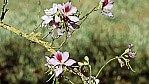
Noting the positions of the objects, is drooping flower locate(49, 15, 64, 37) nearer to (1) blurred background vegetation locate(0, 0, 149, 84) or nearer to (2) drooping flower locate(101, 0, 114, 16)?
(2) drooping flower locate(101, 0, 114, 16)

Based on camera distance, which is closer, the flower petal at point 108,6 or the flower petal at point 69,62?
the flower petal at point 69,62

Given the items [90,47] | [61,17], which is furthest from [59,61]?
[90,47]

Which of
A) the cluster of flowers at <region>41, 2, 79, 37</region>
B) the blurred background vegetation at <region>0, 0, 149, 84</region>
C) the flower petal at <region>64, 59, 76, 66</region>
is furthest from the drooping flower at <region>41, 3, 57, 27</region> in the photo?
the blurred background vegetation at <region>0, 0, 149, 84</region>

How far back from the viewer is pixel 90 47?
211 inches

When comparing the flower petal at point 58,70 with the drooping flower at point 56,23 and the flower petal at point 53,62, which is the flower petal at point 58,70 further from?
the drooping flower at point 56,23

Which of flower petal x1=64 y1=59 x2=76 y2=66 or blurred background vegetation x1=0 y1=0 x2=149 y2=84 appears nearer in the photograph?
flower petal x1=64 y1=59 x2=76 y2=66

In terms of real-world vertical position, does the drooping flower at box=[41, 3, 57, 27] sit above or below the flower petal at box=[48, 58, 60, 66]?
above

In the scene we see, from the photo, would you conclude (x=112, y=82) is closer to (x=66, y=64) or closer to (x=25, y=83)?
(x=25, y=83)

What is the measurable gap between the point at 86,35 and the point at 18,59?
1246 mm

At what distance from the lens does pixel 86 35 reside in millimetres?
5922

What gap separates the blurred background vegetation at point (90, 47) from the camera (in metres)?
4.74

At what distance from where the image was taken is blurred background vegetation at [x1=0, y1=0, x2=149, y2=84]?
4738mm

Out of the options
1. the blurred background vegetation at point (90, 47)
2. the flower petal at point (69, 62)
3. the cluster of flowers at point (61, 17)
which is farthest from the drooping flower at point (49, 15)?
the blurred background vegetation at point (90, 47)

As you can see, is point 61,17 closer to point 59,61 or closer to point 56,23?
point 56,23
